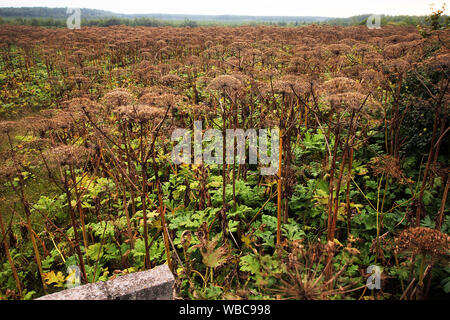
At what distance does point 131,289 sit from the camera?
234cm

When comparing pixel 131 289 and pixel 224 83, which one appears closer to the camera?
pixel 131 289

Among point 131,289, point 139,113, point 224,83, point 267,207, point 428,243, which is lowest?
point 267,207

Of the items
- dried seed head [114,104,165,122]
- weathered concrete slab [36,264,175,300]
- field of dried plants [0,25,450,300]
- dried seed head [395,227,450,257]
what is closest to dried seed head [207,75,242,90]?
field of dried plants [0,25,450,300]

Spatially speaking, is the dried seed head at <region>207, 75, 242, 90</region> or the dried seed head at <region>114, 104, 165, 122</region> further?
the dried seed head at <region>207, 75, 242, 90</region>

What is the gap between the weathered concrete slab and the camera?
88.7 inches

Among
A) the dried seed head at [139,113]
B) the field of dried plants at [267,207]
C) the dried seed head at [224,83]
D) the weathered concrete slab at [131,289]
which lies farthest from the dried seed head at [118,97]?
the weathered concrete slab at [131,289]

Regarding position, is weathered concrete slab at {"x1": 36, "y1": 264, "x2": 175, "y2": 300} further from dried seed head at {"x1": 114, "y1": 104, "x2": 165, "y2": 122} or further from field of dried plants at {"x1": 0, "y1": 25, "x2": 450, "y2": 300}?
dried seed head at {"x1": 114, "y1": 104, "x2": 165, "y2": 122}

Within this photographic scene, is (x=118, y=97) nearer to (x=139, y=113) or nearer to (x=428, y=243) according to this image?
(x=139, y=113)

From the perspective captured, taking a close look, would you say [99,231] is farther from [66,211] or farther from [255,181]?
[255,181]

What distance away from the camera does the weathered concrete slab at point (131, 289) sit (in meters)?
2.25

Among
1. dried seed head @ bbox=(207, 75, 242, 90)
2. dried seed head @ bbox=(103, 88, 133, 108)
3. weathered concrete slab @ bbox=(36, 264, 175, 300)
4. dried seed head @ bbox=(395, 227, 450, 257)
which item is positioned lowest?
weathered concrete slab @ bbox=(36, 264, 175, 300)

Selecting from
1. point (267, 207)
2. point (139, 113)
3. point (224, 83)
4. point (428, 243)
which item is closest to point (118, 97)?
point (139, 113)
